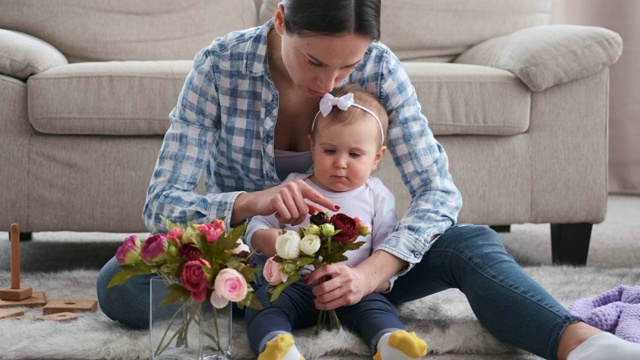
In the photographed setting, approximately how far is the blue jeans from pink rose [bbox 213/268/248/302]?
0.41 m

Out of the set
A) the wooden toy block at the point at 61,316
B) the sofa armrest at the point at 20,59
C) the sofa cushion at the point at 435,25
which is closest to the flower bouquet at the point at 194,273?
the wooden toy block at the point at 61,316

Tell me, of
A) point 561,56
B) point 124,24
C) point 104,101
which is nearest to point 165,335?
point 104,101

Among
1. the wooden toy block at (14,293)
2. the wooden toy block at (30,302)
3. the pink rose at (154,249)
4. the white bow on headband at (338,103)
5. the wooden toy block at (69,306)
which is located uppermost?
the white bow on headband at (338,103)

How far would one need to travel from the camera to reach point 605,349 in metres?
1.35

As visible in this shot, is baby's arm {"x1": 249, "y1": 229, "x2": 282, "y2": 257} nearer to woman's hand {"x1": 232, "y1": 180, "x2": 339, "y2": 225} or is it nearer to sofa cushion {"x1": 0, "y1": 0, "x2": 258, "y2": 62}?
woman's hand {"x1": 232, "y1": 180, "x2": 339, "y2": 225}

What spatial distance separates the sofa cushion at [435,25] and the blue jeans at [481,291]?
1.41m

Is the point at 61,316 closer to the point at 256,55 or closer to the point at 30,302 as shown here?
the point at 30,302

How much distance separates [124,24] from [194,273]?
178cm

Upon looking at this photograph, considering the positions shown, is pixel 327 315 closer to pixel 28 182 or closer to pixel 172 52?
pixel 28 182

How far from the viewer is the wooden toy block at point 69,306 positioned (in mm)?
1875

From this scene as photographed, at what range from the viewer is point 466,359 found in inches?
62.5

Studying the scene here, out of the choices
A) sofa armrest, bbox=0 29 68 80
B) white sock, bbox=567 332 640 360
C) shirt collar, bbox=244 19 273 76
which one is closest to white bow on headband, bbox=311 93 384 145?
shirt collar, bbox=244 19 273 76

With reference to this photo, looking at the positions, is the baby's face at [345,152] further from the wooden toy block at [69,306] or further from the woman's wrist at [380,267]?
the wooden toy block at [69,306]

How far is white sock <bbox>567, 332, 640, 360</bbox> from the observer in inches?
52.6
